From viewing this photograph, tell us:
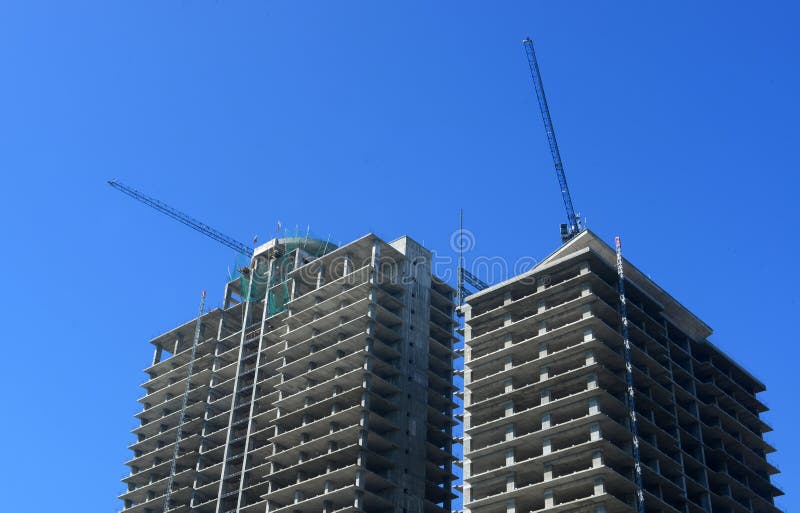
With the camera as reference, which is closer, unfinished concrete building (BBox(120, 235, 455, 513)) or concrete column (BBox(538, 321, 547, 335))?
concrete column (BBox(538, 321, 547, 335))

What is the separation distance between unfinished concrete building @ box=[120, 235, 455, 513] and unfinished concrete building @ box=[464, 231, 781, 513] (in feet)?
44.1

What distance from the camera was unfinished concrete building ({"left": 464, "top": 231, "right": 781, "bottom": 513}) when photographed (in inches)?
4500

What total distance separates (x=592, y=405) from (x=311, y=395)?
40.3m

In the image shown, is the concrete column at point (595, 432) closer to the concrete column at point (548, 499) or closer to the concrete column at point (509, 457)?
the concrete column at point (548, 499)

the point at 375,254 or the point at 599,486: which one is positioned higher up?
the point at 375,254

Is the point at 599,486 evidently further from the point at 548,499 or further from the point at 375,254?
the point at 375,254

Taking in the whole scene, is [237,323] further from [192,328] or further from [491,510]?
[491,510]

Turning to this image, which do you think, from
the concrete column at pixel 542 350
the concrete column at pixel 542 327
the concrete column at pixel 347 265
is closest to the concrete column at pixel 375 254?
the concrete column at pixel 347 265

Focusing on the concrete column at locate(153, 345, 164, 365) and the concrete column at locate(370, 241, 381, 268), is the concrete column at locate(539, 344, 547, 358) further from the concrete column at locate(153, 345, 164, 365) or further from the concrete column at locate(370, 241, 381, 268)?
the concrete column at locate(153, 345, 164, 365)

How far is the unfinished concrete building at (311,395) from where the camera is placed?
436 ft

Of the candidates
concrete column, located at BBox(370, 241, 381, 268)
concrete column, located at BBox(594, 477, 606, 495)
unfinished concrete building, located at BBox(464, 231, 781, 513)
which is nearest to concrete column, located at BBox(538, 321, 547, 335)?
unfinished concrete building, located at BBox(464, 231, 781, 513)

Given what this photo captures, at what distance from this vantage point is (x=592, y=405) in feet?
378

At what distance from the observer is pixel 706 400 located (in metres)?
140

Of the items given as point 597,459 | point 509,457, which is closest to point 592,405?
point 597,459
